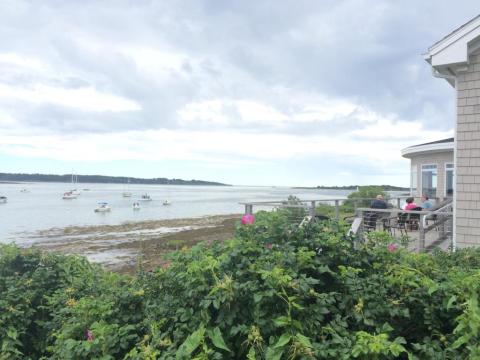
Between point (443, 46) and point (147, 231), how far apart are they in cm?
2730

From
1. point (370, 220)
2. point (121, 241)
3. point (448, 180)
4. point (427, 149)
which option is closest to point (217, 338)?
point (370, 220)

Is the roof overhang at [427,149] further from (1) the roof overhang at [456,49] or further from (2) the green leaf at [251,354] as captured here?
(2) the green leaf at [251,354]

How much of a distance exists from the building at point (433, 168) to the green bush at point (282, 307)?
11992 mm

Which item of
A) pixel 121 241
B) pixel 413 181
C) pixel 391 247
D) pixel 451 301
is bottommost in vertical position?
pixel 121 241

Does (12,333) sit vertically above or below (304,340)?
below

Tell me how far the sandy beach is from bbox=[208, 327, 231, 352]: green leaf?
13488mm

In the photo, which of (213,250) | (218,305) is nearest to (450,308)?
(218,305)

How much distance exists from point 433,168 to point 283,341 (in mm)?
14325

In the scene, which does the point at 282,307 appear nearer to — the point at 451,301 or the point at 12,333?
the point at 451,301

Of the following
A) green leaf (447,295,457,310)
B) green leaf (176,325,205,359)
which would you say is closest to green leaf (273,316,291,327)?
green leaf (176,325,205,359)

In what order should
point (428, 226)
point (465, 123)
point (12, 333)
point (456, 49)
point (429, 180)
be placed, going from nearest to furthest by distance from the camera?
point (12, 333) → point (456, 49) → point (465, 123) → point (428, 226) → point (429, 180)

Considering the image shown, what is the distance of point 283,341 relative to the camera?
1.89m

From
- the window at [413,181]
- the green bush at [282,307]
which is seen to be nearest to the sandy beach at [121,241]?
the window at [413,181]

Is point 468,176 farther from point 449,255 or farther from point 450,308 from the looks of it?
point 450,308
